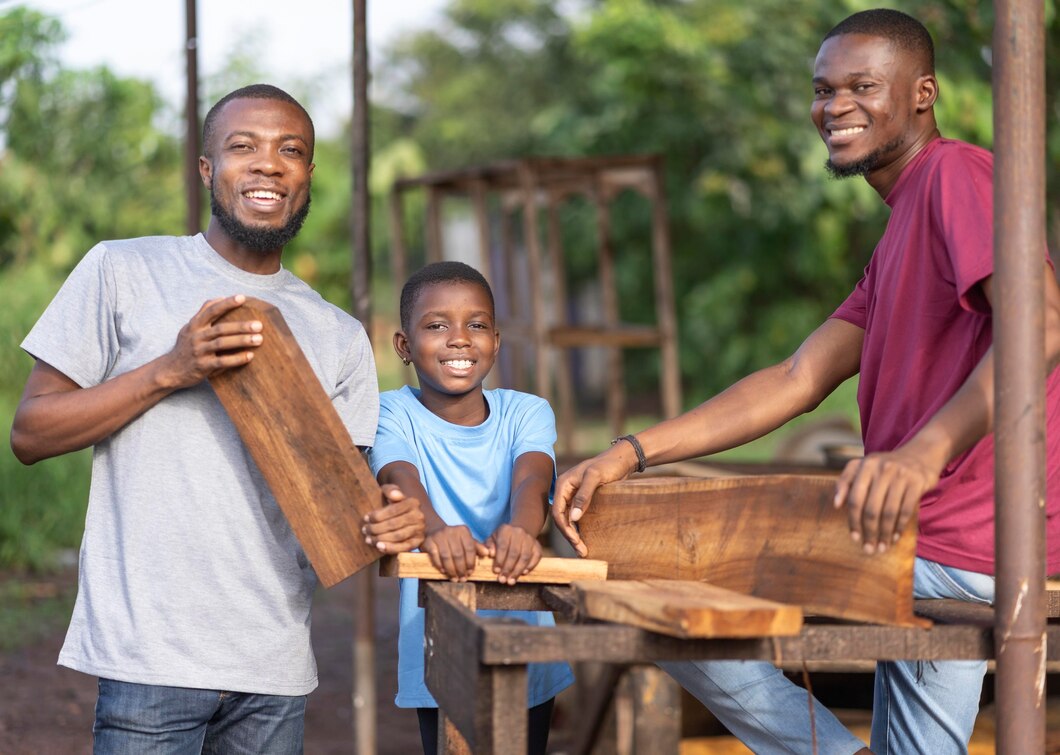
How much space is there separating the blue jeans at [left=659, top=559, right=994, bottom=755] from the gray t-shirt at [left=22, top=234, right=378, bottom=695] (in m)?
0.80

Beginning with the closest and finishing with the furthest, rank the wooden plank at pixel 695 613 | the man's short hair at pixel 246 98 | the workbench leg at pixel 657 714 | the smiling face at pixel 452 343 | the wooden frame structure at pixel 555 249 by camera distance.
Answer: the wooden plank at pixel 695 613
the man's short hair at pixel 246 98
the smiling face at pixel 452 343
the workbench leg at pixel 657 714
the wooden frame structure at pixel 555 249

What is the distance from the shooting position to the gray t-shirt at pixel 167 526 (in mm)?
2355

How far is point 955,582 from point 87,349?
158 centimetres

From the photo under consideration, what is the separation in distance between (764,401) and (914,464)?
87 centimetres

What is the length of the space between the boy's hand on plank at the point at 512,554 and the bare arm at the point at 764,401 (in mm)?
463

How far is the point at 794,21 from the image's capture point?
39.9 feet

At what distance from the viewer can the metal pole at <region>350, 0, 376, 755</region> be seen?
443 cm

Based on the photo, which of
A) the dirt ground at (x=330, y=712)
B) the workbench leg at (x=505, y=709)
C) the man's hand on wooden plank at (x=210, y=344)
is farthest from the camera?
the dirt ground at (x=330, y=712)

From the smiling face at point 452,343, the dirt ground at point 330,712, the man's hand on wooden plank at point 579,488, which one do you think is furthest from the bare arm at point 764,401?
the dirt ground at point 330,712

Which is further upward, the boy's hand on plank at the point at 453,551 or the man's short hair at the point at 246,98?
the man's short hair at the point at 246,98

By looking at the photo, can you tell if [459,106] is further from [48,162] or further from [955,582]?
[955,582]

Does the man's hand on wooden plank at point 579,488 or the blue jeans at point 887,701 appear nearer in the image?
the blue jeans at point 887,701

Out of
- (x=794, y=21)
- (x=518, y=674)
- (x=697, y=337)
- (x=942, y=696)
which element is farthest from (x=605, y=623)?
(x=697, y=337)

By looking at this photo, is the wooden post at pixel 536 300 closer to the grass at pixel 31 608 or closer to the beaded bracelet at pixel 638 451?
the grass at pixel 31 608
